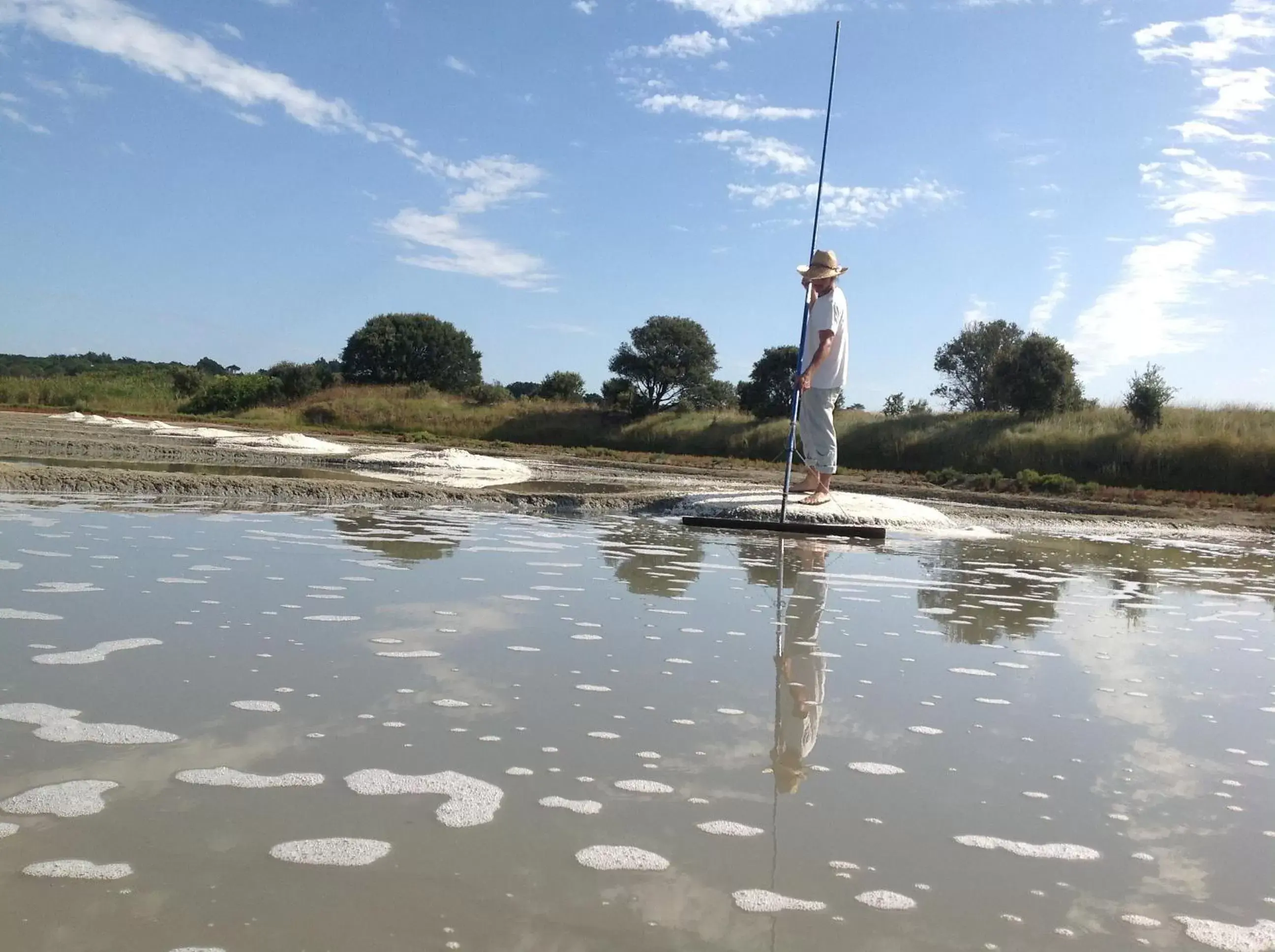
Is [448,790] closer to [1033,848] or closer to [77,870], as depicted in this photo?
[77,870]

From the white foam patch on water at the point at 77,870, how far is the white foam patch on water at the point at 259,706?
967 mm

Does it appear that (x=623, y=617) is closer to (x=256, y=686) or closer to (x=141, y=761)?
(x=256, y=686)

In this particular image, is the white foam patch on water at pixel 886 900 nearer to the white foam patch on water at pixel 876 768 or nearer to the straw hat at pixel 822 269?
the white foam patch on water at pixel 876 768

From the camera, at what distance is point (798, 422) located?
1087cm

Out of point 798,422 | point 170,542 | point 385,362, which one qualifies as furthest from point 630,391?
point 170,542

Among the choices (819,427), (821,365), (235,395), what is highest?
(235,395)

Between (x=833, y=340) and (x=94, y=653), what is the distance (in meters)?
8.04

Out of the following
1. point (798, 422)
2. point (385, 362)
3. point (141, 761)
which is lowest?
point (141, 761)

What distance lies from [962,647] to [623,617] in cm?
155

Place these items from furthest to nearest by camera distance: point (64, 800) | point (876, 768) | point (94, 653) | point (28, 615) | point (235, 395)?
point (235, 395) < point (28, 615) < point (94, 653) < point (876, 768) < point (64, 800)

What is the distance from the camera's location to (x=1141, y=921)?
78.0 inches

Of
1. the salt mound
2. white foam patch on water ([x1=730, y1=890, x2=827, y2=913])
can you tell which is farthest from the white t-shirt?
white foam patch on water ([x1=730, y1=890, x2=827, y2=913])

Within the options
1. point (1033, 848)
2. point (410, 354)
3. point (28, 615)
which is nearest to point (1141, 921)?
point (1033, 848)

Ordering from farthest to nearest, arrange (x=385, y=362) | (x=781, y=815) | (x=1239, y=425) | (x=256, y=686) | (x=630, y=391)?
1. (x=385, y=362)
2. (x=630, y=391)
3. (x=1239, y=425)
4. (x=256, y=686)
5. (x=781, y=815)
